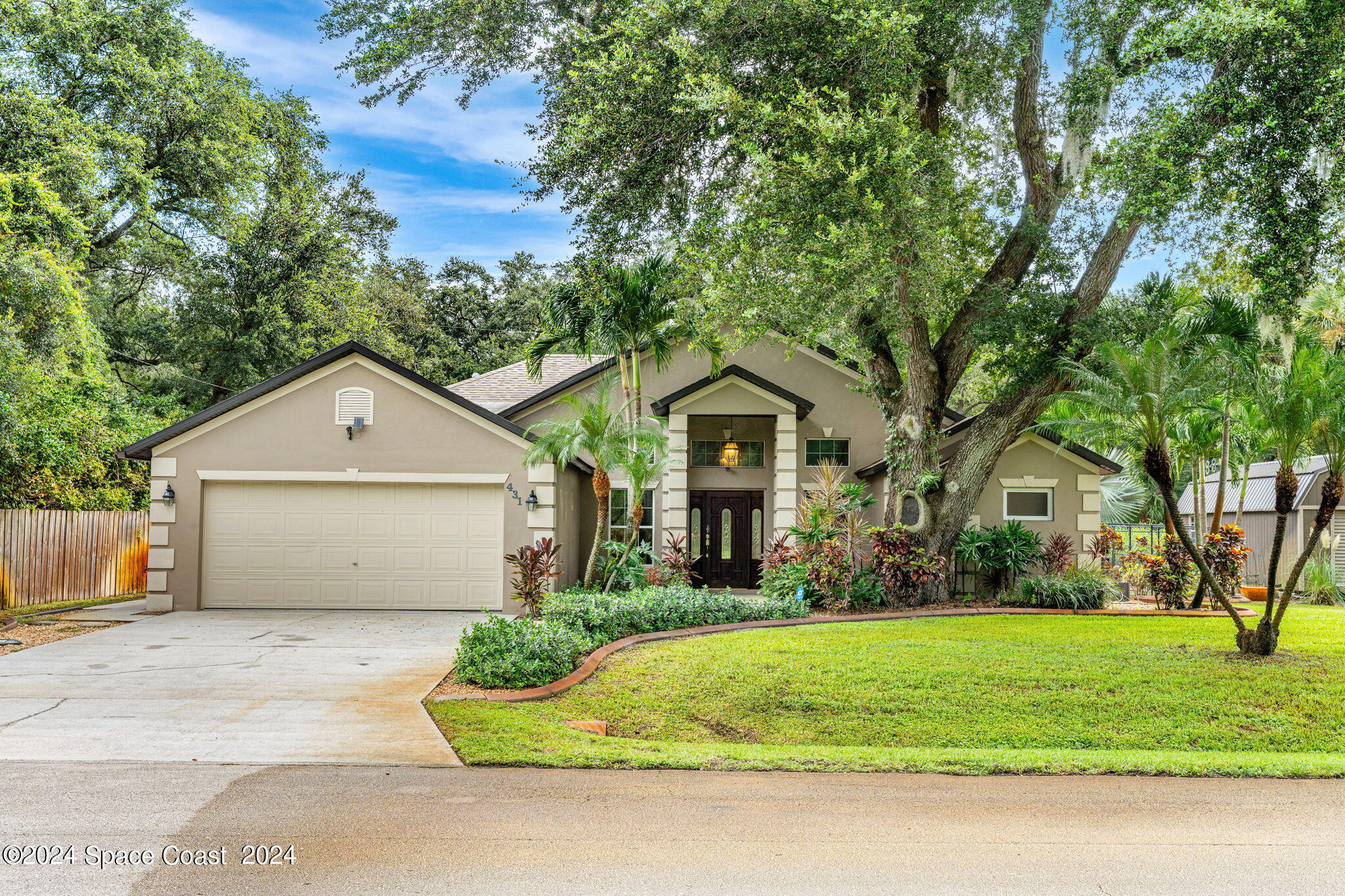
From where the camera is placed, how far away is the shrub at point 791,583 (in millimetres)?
13852

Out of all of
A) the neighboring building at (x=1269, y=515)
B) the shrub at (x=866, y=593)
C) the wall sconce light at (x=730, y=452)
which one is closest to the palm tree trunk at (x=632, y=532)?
the shrub at (x=866, y=593)

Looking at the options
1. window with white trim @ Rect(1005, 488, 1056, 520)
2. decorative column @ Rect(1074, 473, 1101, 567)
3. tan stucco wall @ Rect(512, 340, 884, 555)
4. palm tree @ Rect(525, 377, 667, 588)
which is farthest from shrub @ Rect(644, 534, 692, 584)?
decorative column @ Rect(1074, 473, 1101, 567)

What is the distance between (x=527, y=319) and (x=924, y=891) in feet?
110

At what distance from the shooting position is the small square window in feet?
57.2

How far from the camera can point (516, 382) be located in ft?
64.5

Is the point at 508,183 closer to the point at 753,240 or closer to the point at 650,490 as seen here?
the point at 753,240

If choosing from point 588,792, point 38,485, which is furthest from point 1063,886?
point 38,485

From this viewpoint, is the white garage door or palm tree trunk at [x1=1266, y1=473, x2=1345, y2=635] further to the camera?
the white garage door

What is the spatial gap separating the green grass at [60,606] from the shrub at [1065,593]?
15955 millimetres

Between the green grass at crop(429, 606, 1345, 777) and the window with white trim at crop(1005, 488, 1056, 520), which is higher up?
the window with white trim at crop(1005, 488, 1056, 520)

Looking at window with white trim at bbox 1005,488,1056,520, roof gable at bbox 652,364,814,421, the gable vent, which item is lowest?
window with white trim at bbox 1005,488,1056,520

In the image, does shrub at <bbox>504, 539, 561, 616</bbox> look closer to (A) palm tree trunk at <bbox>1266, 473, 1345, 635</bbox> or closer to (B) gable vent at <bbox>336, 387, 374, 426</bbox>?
(B) gable vent at <bbox>336, 387, 374, 426</bbox>

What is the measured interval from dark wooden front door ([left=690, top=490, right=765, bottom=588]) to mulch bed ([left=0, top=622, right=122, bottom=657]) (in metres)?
9.96

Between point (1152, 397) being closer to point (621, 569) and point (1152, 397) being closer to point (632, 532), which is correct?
point (632, 532)
